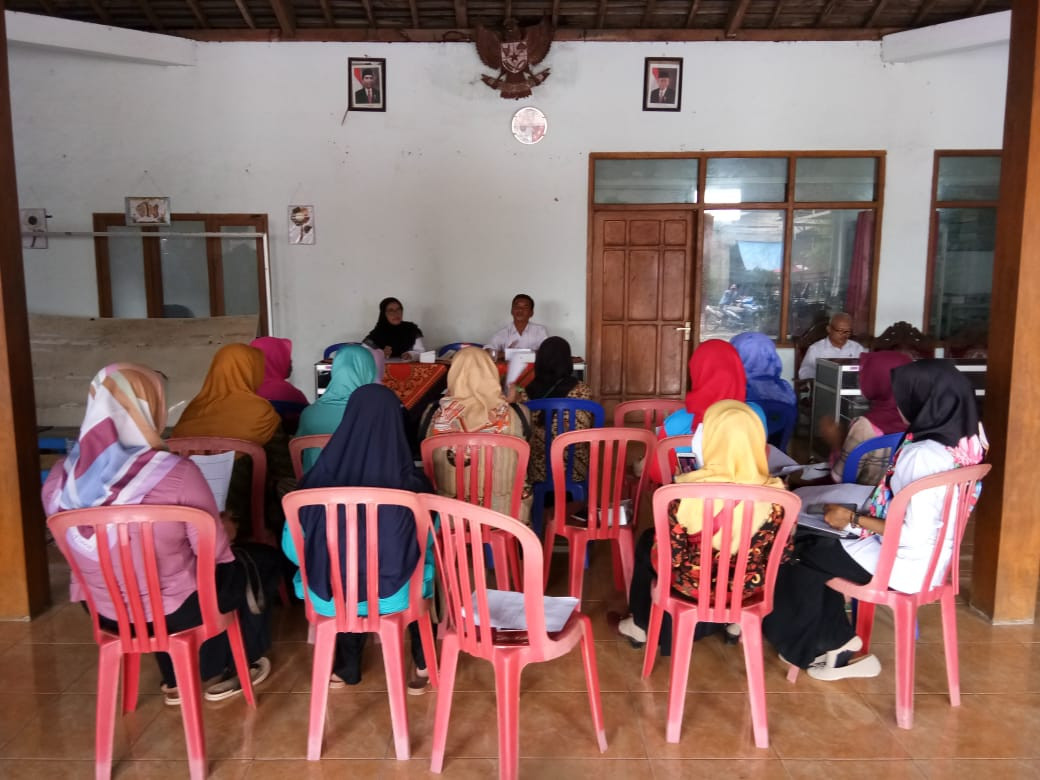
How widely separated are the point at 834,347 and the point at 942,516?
4046mm

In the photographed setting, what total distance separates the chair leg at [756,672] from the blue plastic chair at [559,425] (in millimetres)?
1188

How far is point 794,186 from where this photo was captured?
621 cm

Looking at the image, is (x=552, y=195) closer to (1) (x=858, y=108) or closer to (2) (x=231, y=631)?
(1) (x=858, y=108)

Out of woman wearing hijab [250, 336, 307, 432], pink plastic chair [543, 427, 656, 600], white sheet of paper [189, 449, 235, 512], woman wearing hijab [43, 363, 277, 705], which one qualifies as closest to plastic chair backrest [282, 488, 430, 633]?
woman wearing hijab [43, 363, 277, 705]

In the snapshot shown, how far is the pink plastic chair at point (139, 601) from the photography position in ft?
5.76

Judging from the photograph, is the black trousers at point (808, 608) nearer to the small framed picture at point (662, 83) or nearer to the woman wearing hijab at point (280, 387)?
the woman wearing hijab at point (280, 387)

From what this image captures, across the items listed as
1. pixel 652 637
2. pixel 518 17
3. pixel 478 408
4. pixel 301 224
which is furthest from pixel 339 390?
pixel 518 17

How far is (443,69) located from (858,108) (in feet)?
11.1

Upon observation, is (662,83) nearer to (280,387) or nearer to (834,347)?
(834,347)

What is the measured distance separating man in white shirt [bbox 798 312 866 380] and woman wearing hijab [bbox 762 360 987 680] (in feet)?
12.0

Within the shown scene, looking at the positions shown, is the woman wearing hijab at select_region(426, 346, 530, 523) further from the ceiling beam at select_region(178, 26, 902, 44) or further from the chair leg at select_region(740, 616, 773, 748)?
the ceiling beam at select_region(178, 26, 902, 44)

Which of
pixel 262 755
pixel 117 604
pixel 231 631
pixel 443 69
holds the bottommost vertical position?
pixel 262 755

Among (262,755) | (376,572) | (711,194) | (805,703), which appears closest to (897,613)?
(805,703)

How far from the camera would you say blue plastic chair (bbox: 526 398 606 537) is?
124 inches
